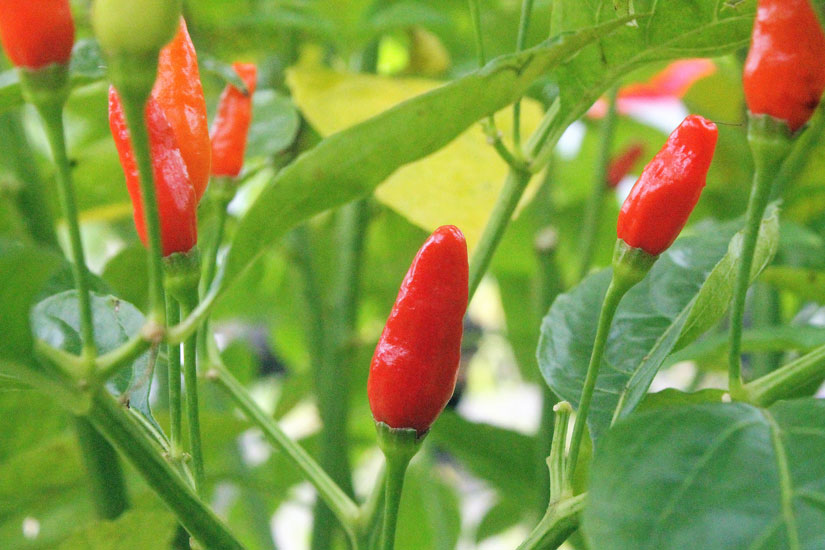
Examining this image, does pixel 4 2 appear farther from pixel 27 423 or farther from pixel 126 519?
pixel 27 423

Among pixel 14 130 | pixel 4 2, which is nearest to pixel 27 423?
pixel 14 130

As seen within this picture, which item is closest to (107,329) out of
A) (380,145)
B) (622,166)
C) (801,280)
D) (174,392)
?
(174,392)

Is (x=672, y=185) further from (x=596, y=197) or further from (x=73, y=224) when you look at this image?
(x=596, y=197)

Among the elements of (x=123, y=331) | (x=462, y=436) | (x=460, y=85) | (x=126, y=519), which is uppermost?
(x=460, y=85)

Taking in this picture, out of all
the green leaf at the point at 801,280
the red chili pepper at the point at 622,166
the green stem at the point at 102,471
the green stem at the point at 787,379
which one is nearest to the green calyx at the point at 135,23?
the green stem at the point at 787,379

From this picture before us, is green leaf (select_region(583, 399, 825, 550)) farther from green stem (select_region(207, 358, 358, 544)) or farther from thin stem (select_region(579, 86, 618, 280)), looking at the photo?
thin stem (select_region(579, 86, 618, 280))

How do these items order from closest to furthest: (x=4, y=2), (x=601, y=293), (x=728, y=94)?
(x=4, y=2) < (x=601, y=293) < (x=728, y=94)

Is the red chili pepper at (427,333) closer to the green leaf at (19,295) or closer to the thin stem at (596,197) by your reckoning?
the green leaf at (19,295)

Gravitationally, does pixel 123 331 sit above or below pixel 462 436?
above
